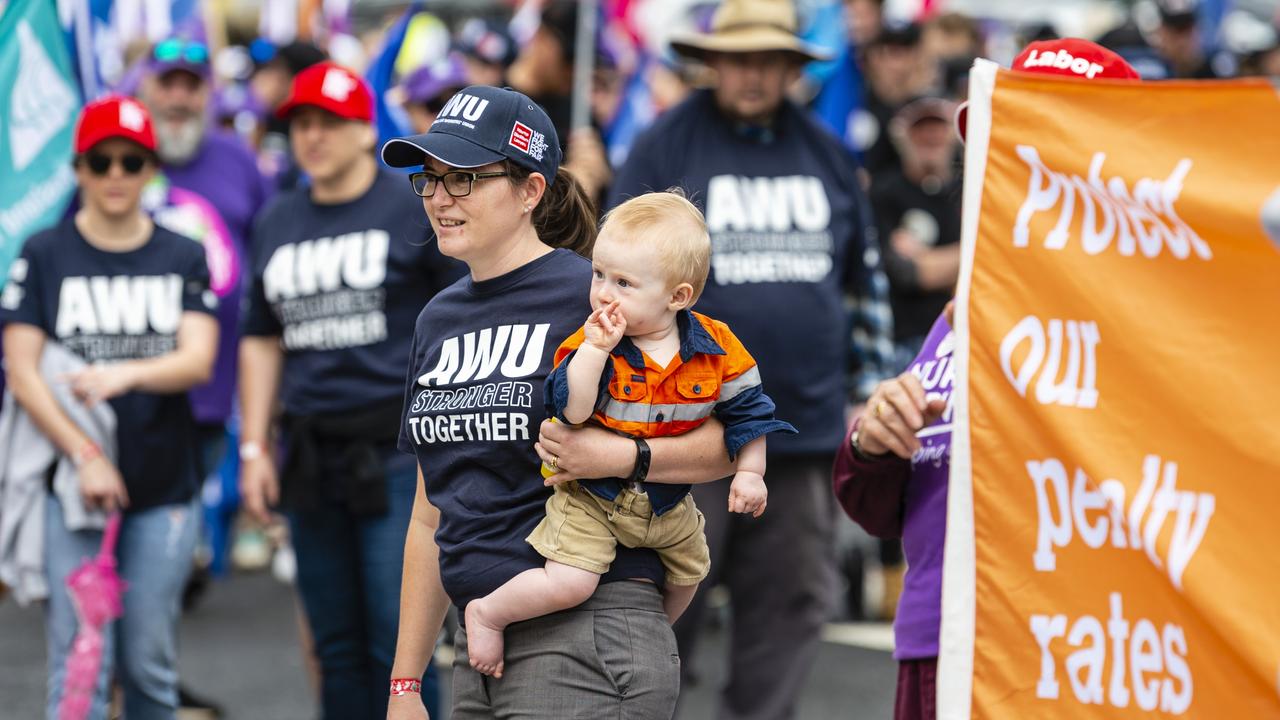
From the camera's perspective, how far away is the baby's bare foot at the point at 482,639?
336 cm

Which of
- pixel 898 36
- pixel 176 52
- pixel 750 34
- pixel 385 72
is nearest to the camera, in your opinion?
pixel 750 34

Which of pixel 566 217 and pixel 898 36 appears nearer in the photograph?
pixel 566 217

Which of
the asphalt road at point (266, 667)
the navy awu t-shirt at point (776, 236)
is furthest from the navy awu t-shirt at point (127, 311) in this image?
the asphalt road at point (266, 667)

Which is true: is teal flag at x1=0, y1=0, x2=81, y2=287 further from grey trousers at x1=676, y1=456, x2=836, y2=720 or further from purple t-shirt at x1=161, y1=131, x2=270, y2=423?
grey trousers at x1=676, y1=456, x2=836, y2=720

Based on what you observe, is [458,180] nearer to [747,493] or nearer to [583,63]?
[747,493]

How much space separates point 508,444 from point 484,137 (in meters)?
0.60

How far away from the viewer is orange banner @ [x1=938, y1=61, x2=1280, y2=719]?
2.96 m

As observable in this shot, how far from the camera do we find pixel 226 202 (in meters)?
8.12

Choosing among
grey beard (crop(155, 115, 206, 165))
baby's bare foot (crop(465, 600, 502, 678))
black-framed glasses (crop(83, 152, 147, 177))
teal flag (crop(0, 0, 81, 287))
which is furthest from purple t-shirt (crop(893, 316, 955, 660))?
grey beard (crop(155, 115, 206, 165))

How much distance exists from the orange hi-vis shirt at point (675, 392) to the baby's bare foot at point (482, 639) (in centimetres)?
33

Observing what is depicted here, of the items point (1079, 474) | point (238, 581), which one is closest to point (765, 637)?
point (1079, 474)

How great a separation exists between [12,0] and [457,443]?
3803mm

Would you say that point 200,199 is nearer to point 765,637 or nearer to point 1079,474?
point 765,637

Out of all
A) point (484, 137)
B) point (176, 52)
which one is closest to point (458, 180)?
point (484, 137)
